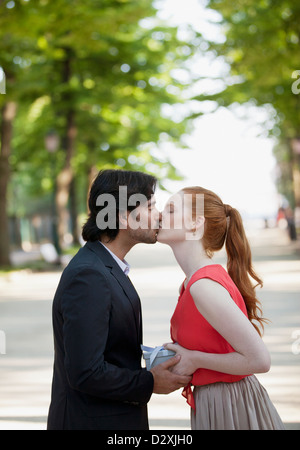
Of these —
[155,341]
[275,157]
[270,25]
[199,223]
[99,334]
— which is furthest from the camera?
[275,157]

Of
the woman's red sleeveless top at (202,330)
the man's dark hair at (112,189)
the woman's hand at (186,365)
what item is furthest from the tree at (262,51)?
the woman's hand at (186,365)

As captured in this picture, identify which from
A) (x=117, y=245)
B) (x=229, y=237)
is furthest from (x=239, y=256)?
(x=117, y=245)

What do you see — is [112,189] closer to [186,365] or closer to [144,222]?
[144,222]

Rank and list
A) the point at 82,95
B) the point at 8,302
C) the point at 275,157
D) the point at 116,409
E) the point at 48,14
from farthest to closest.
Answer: the point at 275,157, the point at 82,95, the point at 48,14, the point at 8,302, the point at 116,409

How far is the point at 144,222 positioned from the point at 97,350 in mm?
726

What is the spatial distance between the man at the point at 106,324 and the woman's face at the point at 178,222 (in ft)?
0.17

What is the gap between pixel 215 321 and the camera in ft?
8.86

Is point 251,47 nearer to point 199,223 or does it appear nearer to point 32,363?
point 32,363

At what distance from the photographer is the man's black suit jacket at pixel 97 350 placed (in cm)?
256

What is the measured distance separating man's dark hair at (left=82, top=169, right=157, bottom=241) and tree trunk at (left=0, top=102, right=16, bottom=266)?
20.3 meters

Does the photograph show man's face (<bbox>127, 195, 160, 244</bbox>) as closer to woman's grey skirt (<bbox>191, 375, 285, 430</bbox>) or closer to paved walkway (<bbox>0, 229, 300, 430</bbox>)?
woman's grey skirt (<bbox>191, 375, 285, 430</bbox>)
